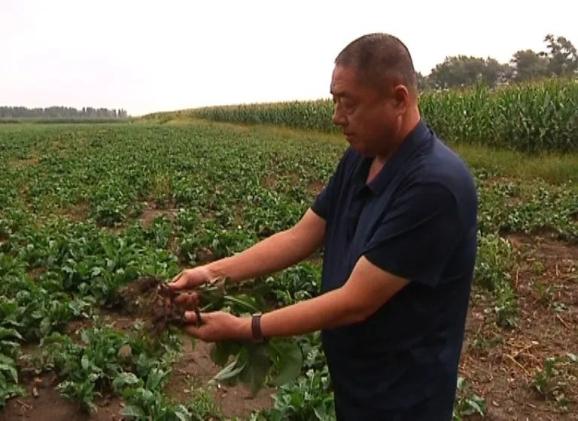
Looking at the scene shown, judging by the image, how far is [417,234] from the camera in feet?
6.61

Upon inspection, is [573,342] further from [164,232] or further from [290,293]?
[164,232]

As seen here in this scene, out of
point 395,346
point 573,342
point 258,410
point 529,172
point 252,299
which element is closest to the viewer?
point 395,346

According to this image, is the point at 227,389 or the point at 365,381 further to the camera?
the point at 227,389

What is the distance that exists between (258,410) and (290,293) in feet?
6.19

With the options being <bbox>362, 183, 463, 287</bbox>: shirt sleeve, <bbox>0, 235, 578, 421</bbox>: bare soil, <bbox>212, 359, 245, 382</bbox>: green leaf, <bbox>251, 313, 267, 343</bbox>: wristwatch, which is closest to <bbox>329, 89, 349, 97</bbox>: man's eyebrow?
<bbox>362, 183, 463, 287</bbox>: shirt sleeve

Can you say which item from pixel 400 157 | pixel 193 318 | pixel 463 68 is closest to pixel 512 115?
pixel 400 157

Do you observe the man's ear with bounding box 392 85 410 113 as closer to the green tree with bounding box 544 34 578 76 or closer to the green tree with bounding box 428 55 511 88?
the green tree with bounding box 544 34 578 76

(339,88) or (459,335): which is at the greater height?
(339,88)

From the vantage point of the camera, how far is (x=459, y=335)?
7.56ft

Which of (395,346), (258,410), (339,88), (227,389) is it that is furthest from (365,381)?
(227,389)

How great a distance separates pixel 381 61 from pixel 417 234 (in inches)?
20.5

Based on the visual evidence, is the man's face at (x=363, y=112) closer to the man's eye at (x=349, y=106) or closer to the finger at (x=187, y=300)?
the man's eye at (x=349, y=106)

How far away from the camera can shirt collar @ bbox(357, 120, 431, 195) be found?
2.16 metres

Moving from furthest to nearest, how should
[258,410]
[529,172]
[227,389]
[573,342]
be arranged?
[529,172], [573,342], [227,389], [258,410]
